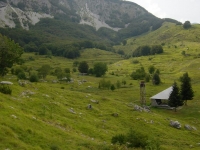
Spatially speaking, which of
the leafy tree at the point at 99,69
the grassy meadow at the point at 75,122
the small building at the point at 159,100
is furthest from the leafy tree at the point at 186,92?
the leafy tree at the point at 99,69

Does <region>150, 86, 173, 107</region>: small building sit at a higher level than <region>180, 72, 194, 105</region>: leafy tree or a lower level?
lower

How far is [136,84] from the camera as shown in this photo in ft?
417

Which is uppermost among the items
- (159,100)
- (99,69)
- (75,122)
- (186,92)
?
(99,69)

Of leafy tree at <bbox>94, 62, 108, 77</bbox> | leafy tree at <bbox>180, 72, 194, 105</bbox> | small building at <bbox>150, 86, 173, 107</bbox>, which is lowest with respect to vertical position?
small building at <bbox>150, 86, 173, 107</bbox>

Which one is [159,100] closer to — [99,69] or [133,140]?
[133,140]

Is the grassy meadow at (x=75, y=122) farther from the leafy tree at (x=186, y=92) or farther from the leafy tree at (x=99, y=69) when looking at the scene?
the leafy tree at (x=99, y=69)

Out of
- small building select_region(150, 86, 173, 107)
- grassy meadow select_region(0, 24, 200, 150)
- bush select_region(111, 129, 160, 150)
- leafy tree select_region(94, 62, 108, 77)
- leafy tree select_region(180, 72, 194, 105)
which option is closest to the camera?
grassy meadow select_region(0, 24, 200, 150)

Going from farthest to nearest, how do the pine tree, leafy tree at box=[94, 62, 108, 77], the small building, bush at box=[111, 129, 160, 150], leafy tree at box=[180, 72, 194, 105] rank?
leafy tree at box=[94, 62, 108, 77] < the small building < leafy tree at box=[180, 72, 194, 105] < the pine tree < bush at box=[111, 129, 160, 150]

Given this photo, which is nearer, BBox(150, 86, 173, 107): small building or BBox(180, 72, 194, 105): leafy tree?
BBox(180, 72, 194, 105): leafy tree

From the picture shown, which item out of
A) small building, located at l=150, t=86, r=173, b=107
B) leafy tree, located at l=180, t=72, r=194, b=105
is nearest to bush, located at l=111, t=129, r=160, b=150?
small building, located at l=150, t=86, r=173, b=107

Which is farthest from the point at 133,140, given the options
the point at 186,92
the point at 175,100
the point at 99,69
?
the point at 99,69

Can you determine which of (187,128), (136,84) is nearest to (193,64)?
(136,84)

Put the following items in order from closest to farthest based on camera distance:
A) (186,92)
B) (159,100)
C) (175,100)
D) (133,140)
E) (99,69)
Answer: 1. (133,140)
2. (175,100)
3. (186,92)
4. (159,100)
5. (99,69)

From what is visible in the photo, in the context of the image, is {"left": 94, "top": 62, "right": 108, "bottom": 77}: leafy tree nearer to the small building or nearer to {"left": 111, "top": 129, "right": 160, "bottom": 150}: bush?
the small building
